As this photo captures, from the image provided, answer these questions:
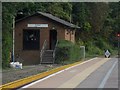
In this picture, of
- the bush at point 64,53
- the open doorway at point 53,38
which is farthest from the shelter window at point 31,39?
the bush at point 64,53

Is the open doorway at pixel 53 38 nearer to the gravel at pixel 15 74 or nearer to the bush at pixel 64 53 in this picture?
the bush at pixel 64 53

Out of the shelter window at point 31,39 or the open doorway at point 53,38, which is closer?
the shelter window at point 31,39

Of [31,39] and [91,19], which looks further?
[91,19]

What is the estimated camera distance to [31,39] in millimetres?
46438

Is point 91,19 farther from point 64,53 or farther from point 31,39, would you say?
point 64,53

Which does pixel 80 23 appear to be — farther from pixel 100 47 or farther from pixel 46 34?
pixel 46 34

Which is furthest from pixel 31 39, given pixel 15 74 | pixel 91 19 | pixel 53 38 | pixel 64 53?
pixel 91 19

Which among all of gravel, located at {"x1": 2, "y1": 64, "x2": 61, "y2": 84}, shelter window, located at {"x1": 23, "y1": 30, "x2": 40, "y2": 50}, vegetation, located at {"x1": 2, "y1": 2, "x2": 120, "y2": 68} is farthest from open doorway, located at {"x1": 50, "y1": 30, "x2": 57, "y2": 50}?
gravel, located at {"x1": 2, "y1": 64, "x2": 61, "y2": 84}

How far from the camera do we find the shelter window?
4644 cm

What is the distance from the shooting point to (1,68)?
2847cm

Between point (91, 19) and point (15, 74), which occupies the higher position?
point (91, 19)

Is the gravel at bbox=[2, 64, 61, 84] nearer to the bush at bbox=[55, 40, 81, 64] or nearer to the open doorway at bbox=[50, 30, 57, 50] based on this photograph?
the bush at bbox=[55, 40, 81, 64]

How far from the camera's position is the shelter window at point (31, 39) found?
152ft

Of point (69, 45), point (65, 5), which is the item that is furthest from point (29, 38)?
point (65, 5)
